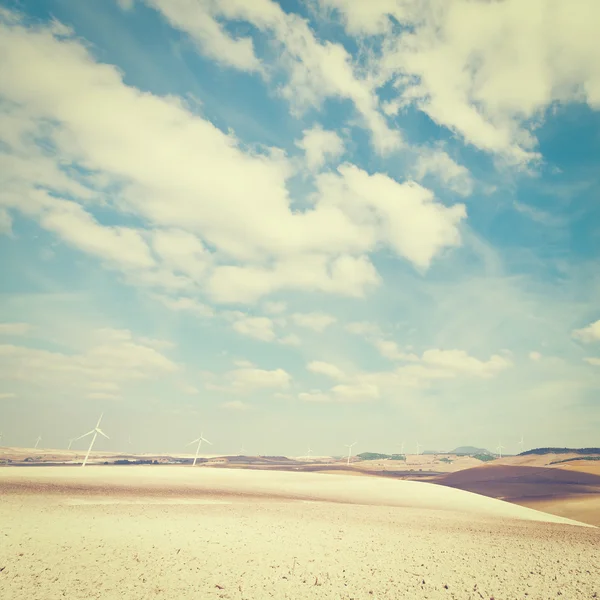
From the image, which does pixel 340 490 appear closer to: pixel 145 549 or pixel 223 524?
pixel 223 524

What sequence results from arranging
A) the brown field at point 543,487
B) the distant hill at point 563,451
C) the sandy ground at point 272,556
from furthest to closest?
the distant hill at point 563,451 → the brown field at point 543,487 → the sandy ground at point 272,556

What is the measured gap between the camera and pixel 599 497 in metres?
48.7

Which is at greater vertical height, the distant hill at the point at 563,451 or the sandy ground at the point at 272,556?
the distant hill at the point at 563,451

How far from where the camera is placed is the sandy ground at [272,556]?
13344 mm

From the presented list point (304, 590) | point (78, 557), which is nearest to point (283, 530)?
point (304, 590)

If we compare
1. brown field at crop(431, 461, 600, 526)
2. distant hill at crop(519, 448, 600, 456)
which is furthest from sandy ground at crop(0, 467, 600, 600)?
distant hill at crop(519, 448, 600, 456)

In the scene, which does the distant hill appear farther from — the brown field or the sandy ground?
the sandy ground

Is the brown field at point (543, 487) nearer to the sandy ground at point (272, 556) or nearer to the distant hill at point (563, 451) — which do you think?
the sandy ground at point (272, 556)

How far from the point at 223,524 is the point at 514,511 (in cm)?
3500

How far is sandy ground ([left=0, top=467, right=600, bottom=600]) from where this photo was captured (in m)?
13.3

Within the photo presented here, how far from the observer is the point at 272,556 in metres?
17.0

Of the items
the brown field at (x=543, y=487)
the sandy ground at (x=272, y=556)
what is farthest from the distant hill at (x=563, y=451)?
the sandy ground at (x=272, y=556)

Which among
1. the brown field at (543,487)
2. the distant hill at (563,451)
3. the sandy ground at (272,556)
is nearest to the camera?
the sandy ground at (272,556)

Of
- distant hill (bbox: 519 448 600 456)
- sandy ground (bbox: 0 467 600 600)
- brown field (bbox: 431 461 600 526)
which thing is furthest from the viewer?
distant hill (bbox: 519 448 600 456)
